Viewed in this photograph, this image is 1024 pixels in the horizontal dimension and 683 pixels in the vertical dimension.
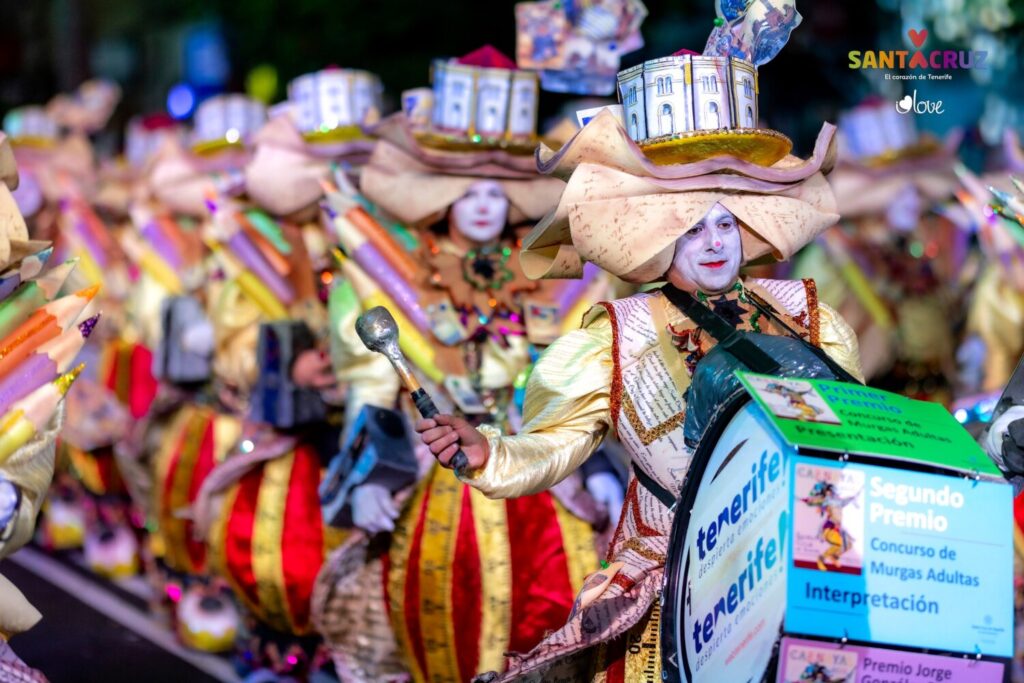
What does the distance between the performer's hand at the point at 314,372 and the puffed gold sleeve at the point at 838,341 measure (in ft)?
10.1

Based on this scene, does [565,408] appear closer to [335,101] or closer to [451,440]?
[451,440]

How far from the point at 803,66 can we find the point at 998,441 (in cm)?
899

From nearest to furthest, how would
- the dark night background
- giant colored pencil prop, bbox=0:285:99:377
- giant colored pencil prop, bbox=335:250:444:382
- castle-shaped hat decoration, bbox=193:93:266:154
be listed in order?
giant colored pencil prop, bbox=0:285:99:377 < giant colored pencil prop, bbox=335:250:444:382 < castle-shaped hat decoration, bbox=193:93:266:154 < the dark night background

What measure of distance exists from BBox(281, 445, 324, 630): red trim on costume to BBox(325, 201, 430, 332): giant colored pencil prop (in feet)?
3.61

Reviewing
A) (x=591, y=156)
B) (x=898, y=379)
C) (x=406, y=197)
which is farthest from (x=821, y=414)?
(x=898, y=379)

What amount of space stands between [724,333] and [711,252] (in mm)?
287

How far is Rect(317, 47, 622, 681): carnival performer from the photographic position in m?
6.80

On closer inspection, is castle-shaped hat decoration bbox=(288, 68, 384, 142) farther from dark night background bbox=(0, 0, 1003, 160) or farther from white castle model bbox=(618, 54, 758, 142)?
dark night background bbox=(0, 0, 1003, 160)

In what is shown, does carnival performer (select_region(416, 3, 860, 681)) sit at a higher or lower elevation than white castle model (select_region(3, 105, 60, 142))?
higher

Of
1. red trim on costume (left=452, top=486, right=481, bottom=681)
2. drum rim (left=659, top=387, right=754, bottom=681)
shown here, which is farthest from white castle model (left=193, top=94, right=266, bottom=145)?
drum rim (left=659, top=387, right=754, bottom=681)

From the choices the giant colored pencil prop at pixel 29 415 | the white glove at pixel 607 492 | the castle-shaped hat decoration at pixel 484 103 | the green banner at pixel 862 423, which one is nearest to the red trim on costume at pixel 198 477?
the castle-shaped hat decoration at pixel 484 103

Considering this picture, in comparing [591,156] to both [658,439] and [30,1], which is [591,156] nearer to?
[658,439]

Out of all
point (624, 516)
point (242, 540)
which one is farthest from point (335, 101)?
point (624, 516)

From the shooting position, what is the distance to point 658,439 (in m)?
4.89
